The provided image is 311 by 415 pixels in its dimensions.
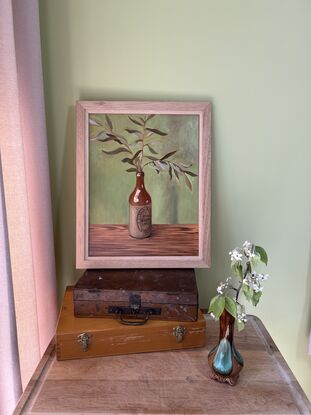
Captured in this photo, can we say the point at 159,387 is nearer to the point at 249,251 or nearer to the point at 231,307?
the point at 231,307

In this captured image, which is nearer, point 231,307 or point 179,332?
point 231,307

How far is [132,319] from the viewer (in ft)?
3.04

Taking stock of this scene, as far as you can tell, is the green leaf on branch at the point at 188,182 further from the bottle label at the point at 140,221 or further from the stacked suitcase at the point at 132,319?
the stacked suitcase at the point at 132,319

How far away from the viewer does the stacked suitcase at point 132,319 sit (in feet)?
2.92

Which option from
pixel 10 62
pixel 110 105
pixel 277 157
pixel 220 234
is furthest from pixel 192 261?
pixel 10 62

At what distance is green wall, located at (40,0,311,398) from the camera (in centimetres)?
104

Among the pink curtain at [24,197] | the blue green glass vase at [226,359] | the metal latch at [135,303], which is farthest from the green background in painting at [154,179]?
the blue green glass vase at [226,359]

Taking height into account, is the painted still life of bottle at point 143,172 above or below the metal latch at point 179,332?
above

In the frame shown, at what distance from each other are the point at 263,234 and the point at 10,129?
0.86 m

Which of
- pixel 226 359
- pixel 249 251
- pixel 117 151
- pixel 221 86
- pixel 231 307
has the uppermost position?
pixel 221 86

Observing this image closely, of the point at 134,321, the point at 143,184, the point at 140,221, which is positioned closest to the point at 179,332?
the point at 134,321

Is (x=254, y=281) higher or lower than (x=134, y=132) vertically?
lower

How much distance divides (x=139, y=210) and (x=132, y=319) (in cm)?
33

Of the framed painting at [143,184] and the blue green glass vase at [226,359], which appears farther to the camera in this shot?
the framed painting at [143,184]
